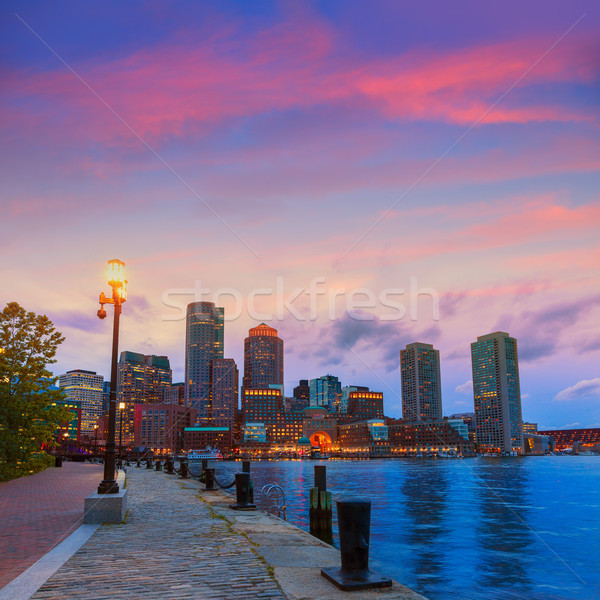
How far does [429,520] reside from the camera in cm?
3631

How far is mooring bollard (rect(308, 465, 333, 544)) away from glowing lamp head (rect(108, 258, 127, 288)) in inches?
594

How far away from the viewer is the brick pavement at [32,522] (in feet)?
35.8

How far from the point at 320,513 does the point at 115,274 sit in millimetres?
15560

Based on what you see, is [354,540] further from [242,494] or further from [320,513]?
[320,513]

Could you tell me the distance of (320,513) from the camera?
25625 millimetres

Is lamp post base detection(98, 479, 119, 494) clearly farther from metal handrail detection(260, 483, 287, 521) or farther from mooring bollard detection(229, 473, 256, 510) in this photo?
metal handrail detection(260, 483, 287, 521)

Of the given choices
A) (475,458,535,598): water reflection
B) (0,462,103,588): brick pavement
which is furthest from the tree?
(475,458,535,598): water reflection

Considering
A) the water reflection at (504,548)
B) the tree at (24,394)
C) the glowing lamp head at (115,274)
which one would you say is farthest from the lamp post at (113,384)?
the tree at (24,394)

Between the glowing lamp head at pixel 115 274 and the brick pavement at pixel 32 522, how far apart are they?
7.16 metres

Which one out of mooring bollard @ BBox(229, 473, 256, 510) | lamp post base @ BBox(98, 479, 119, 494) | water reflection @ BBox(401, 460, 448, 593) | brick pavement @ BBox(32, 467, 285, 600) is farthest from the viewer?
mooring bollard @ BBox(229, 473, 256, 510)

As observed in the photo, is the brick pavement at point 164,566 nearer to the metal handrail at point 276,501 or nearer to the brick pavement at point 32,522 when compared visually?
the brick pavement at point 32,522

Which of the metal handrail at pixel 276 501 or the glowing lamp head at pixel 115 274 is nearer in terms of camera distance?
the glowing lamp head at pixel 115 274

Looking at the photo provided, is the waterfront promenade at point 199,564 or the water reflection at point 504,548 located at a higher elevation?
the waterfront promenade at point 199,564

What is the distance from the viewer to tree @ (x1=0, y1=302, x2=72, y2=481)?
33.6 meters
